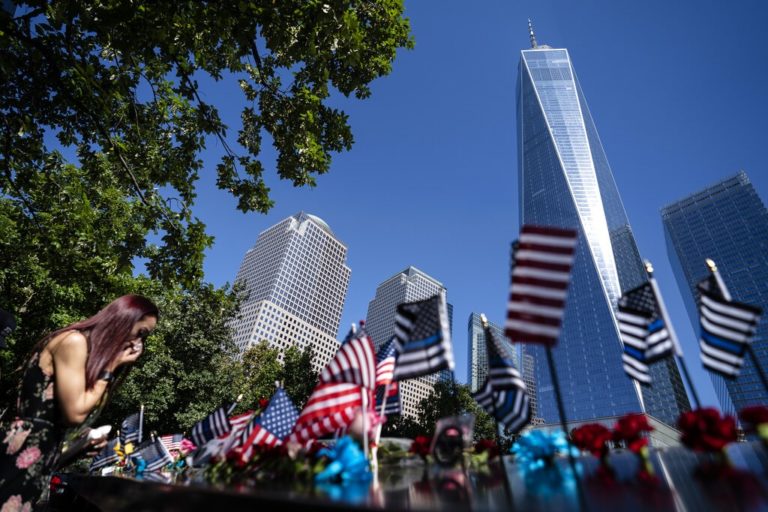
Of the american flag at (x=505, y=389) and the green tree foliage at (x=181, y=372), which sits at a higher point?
the green tree foliage at (x=181, y=372)

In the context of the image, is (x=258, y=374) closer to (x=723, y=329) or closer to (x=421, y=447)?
(x=421, y=447)

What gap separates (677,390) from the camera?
150250 mm

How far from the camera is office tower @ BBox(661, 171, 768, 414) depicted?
148 m

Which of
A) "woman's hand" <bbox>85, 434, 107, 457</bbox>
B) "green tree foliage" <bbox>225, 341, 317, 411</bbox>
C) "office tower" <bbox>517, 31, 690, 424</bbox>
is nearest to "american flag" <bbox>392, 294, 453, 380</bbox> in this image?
"woman's hand" <bbox>85, 434, 107, 457</bbox>

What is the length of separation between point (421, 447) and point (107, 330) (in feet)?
12.0

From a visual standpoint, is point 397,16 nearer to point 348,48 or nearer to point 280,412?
point 348,48

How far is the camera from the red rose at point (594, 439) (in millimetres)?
3148

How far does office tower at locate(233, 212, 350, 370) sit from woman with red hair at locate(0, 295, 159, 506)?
11551 centimetres

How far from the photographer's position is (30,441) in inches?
138

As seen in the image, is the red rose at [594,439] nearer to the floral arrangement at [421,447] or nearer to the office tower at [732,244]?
the floral arrangement at [421,447]

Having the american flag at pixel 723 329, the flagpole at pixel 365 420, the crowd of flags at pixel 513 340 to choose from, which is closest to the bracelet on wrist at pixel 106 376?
the crowd of flags at pixel 513 340

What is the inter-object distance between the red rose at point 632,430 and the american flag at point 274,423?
3658 mm

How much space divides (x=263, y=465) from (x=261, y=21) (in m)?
7.50

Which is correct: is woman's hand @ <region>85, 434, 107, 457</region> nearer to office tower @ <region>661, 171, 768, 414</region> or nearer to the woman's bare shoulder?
the woman's bare shoulder
